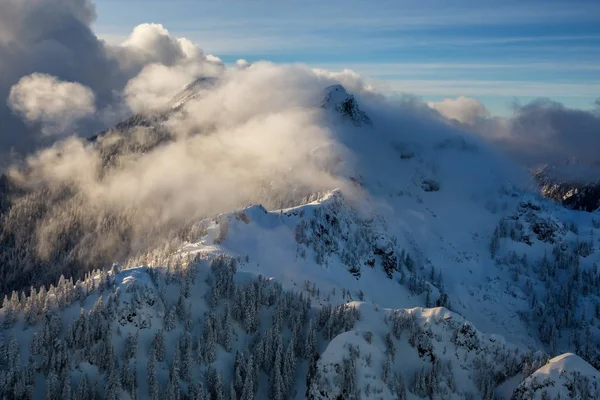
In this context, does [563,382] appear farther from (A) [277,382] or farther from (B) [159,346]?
(B) [159,346]

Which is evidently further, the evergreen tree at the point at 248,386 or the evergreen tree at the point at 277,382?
the evergreen tree at the point at 277,382

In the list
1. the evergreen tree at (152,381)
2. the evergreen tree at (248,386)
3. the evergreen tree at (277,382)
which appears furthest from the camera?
the evergreen tree at (277,382)

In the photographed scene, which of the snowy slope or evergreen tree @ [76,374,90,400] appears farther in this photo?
the snowy slope

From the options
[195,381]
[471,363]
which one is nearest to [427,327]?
[471,363]

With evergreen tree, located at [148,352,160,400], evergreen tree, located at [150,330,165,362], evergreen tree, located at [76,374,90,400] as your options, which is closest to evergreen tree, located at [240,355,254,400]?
evergreen tree, located at [148,352,160,400]

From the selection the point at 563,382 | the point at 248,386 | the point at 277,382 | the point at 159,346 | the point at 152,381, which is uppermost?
the point at 159,346

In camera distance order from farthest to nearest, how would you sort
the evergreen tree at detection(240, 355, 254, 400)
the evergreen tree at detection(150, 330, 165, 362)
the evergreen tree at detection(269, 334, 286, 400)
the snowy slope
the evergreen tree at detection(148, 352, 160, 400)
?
1. the evergreen tree at detection(269, 334, 286, 400)
2. the evergreen tree at detection(150, 330, 165, 362)
3. the evergreen tree at detection(240, 355, 254, 400)
4. the evergreen tree at detection(148, 352, 160, 400)
5. the snowy slope

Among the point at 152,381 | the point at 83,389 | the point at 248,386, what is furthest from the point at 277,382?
the point at 83,389

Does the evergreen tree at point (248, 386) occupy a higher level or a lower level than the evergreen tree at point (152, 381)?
lower

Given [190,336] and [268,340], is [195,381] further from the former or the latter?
[268,340]

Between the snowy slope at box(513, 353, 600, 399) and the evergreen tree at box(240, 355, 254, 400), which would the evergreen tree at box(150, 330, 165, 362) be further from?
the snowy slope at box(513, 353, 600, 399)

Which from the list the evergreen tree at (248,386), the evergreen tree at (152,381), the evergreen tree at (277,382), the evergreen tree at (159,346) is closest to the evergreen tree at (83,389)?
the evergreen tree at (152,381)

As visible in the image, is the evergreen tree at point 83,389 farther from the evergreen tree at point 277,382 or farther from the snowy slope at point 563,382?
the snowy slope at point 563,382
